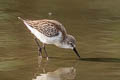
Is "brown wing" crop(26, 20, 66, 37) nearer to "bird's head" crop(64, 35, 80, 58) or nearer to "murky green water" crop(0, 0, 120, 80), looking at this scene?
"bird's head" crop(64, 35, 80, 58)

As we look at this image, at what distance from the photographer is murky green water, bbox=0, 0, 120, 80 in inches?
464

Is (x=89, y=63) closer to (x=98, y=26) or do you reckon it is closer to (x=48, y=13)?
(x=98, y=26)

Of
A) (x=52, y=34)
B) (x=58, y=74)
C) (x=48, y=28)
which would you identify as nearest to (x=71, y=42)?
(x=52, y=34)

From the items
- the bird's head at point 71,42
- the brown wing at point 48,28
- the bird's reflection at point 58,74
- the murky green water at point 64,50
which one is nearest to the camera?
the bird's reflection at point 58,74

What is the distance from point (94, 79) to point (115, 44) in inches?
132

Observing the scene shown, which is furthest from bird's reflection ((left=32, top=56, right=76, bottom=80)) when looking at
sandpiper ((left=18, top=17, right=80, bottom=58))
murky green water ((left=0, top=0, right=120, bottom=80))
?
sandpiper ((left=18, top=17, right=80, bottom=58))

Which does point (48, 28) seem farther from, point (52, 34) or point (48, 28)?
point (52, 34)

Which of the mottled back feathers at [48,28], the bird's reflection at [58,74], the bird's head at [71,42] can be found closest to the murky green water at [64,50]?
the bird's reflection at [58,74]

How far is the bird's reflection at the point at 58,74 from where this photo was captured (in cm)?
1131

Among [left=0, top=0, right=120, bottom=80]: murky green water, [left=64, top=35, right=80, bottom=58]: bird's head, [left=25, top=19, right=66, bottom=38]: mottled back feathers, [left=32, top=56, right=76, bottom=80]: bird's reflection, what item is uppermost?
[left=25, top=19, right=66, bottom=38]: mottled back feathers

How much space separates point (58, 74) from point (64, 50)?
7.65ft

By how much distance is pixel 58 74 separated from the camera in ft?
38.3

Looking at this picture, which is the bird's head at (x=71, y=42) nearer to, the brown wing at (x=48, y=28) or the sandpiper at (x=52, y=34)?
the sandpiper at (x=52, y=34)

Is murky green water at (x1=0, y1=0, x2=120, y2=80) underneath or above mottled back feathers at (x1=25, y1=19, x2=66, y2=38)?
underneath
